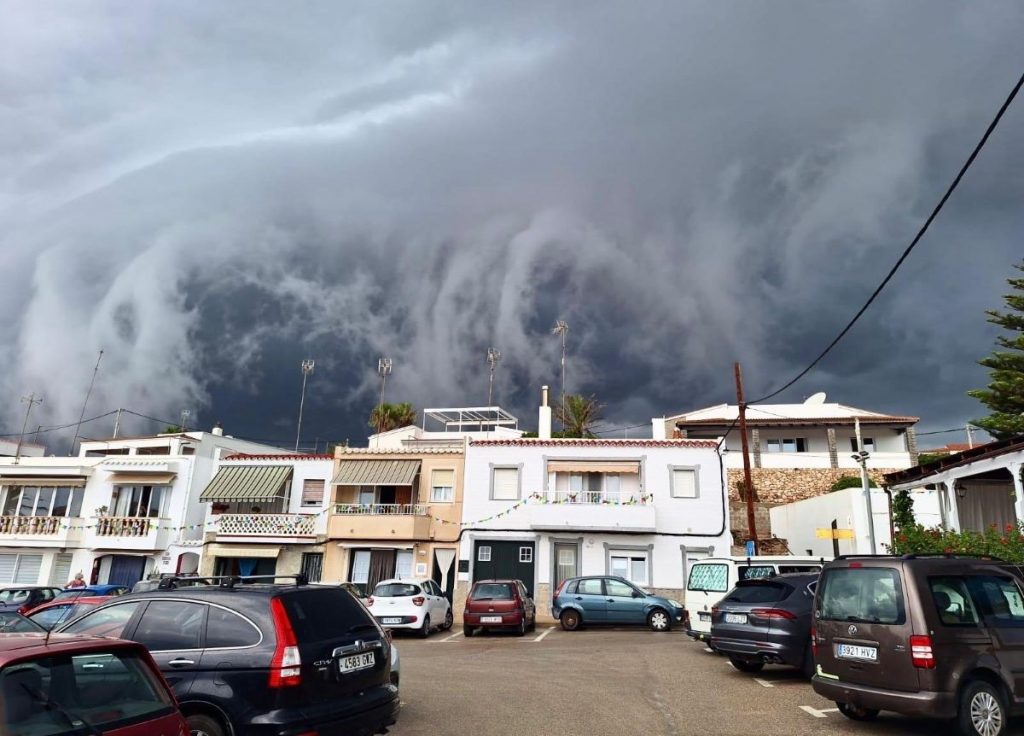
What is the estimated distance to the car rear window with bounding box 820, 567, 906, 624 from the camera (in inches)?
286

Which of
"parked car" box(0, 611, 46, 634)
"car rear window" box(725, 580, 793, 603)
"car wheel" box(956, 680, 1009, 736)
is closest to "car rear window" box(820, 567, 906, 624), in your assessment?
"car wheel" box(956, 680, 1009, 736)

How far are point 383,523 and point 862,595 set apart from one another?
23.3 metres

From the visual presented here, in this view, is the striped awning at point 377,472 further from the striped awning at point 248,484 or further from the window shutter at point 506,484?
the window shutter at point 506,484

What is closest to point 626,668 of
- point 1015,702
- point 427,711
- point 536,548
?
point 427,711

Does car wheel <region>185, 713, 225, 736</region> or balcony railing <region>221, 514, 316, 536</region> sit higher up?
balcony railing <region>221, 514, 316, 536</region>

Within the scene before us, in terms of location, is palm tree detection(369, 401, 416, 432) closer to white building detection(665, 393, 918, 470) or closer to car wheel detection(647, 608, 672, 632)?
white building detection(665, 393, 918, 470)

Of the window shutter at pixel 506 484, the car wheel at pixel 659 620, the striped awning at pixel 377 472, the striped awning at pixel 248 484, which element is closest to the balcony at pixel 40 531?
the striped awning at pixel 248 484

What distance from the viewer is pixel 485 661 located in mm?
13641

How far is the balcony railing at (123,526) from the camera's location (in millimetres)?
31672

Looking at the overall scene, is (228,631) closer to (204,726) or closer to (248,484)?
(204,726)

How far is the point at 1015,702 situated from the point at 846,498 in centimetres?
2136

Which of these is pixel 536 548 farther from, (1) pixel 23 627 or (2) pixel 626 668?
(1) pixel 23 627

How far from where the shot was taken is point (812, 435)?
45125 millimetres

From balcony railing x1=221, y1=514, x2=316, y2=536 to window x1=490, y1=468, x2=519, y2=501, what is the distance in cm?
795
